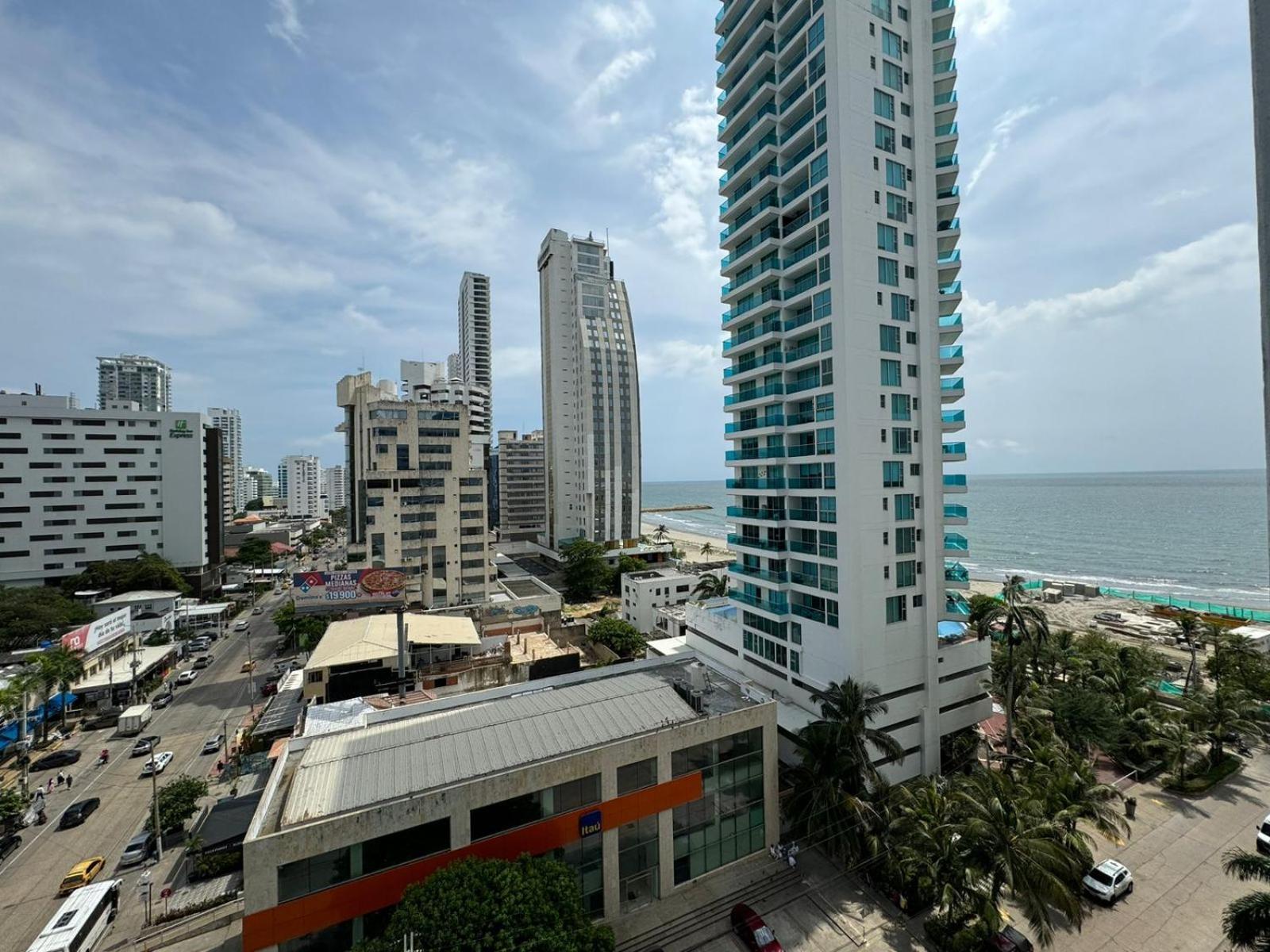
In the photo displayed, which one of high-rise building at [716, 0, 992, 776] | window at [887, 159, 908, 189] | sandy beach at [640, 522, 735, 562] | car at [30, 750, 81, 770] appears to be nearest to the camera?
high-rise building at [716, 0, 992, 776]

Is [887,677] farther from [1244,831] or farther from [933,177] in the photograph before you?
[933,177]

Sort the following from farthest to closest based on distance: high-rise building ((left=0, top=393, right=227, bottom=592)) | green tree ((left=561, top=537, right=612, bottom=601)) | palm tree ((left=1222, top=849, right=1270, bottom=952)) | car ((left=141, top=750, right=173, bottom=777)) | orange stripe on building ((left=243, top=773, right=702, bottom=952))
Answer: green tree ((left=561, top=537, right=612, bottom=601))
high-rise building ((left=0, top=393, right=227, bottom=592))
car ((left=141, top=750, right=173, bottom=777))
orange stripe on building ((left=243, top=773, right=702, bottom=952))
palm tree ((left=1222, top=849, right=1270, bottom=952))

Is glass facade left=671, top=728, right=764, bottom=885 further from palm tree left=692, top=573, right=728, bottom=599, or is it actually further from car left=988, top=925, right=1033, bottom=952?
palm tree left=692, top=573, right=728, bottom=599

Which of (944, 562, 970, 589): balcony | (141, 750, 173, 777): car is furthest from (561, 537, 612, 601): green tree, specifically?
(944, 562, 970, 589): balcony

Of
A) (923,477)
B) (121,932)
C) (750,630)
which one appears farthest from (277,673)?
(923,477)

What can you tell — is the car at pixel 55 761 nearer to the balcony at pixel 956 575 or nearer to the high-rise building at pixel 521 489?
the balcony at pixel 956 575

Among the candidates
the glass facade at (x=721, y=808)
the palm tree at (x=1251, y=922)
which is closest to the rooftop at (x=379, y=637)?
the glass facade at (x=721, y=808)
